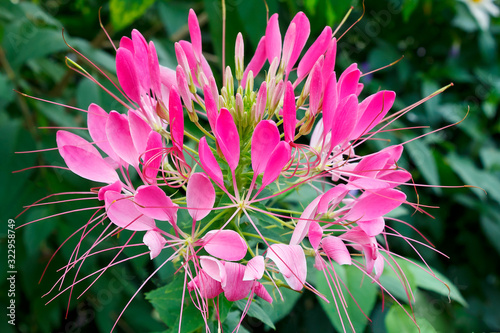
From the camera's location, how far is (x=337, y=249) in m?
0.47

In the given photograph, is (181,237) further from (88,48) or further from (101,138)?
(88,48)

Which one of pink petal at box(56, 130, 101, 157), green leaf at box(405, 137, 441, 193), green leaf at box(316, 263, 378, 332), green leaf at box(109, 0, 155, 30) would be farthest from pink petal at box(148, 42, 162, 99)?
green leaf at box(405, 137, 441, 193)

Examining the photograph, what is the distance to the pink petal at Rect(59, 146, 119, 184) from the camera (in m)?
0.47

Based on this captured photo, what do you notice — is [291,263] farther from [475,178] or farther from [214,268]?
[475,178]

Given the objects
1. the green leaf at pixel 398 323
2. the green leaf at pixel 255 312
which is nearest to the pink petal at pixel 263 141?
the green leaf at pixel 255 312

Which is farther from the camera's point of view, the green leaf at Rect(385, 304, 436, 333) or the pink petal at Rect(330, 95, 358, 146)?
the green leaf at Rect(385, 304, 436, 333)

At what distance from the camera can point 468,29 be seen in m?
1.54

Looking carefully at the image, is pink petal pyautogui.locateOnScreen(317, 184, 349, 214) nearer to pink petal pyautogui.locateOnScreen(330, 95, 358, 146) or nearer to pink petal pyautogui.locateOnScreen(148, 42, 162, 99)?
pink petal pyautogui.locateOnScreen(330, 95, 358, 146)

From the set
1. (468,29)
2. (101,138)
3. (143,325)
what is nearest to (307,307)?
(143,325)

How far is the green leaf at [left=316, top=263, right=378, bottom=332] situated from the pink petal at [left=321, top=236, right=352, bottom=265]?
0.69ft

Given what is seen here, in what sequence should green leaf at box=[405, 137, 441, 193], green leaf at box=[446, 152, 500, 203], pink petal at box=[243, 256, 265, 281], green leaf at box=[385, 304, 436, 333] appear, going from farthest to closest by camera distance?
1. green leaf at box=[446, 152, 500, 203]
2. green leaf at box=[405, 137, 441, 193]
3. green leaf at box=[385, 304, 436, 333]
4. pink petal at box=[243, 256, 265, 281]

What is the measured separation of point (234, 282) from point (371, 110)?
264 millimetres

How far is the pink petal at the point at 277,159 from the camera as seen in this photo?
0.41 m

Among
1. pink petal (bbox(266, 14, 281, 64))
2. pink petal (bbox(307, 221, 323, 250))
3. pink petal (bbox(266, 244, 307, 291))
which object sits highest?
pink petal (bbox(266, 14, 281, 64))
